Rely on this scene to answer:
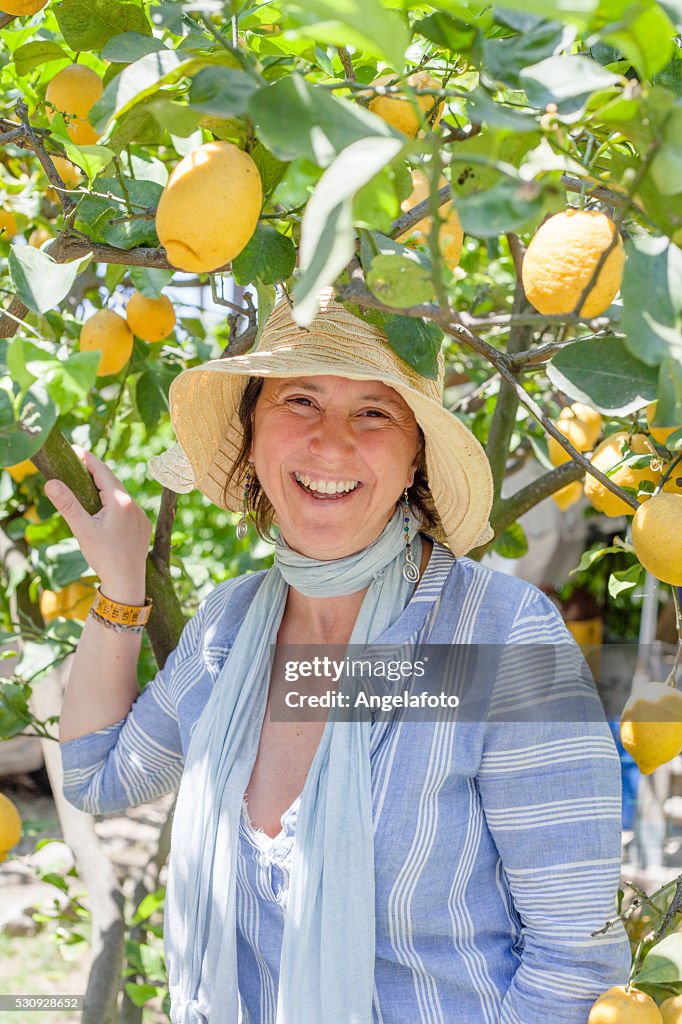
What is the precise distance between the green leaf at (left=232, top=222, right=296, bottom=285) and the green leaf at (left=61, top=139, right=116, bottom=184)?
0.42ft

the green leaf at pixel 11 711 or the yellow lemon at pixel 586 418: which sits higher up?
the yellow lemon at pixel 586 418

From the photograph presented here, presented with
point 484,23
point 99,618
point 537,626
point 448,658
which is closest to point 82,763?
point 99,618

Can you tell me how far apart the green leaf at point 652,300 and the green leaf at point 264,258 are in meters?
0.33

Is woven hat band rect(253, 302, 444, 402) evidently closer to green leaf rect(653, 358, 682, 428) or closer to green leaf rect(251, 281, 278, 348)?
green leaf rect(251, 281, 278, 348)

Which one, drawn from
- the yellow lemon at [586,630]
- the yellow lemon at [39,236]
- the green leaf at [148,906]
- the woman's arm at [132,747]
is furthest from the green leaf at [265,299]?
the yellow lemon at [586,630]

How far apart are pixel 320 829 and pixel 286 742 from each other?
0.56 feet

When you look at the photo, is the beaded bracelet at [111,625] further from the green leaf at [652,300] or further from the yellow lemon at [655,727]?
the green leaf at [652,300]

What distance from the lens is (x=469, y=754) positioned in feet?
3.68

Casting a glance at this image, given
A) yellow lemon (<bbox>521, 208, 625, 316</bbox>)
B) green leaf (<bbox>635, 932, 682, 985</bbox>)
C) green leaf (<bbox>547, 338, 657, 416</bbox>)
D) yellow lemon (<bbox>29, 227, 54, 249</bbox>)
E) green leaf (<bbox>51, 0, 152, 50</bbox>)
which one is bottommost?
green leaf (<bbox>635, 932, 682, 985</bbox>)

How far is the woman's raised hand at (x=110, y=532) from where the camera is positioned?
1.41m

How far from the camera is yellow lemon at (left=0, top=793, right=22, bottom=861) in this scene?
55.9 inches

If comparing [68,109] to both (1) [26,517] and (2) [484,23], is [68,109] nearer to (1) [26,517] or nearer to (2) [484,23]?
(2) [484,23]

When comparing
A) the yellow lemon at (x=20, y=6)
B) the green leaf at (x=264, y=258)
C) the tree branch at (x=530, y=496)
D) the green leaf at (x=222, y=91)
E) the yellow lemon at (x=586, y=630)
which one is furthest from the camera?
the yellow lemon at (x=586, y=630)

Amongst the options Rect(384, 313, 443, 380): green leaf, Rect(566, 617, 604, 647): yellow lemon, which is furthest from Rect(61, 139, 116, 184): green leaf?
Rect(566, 617, 604, 647): yellow lemon
